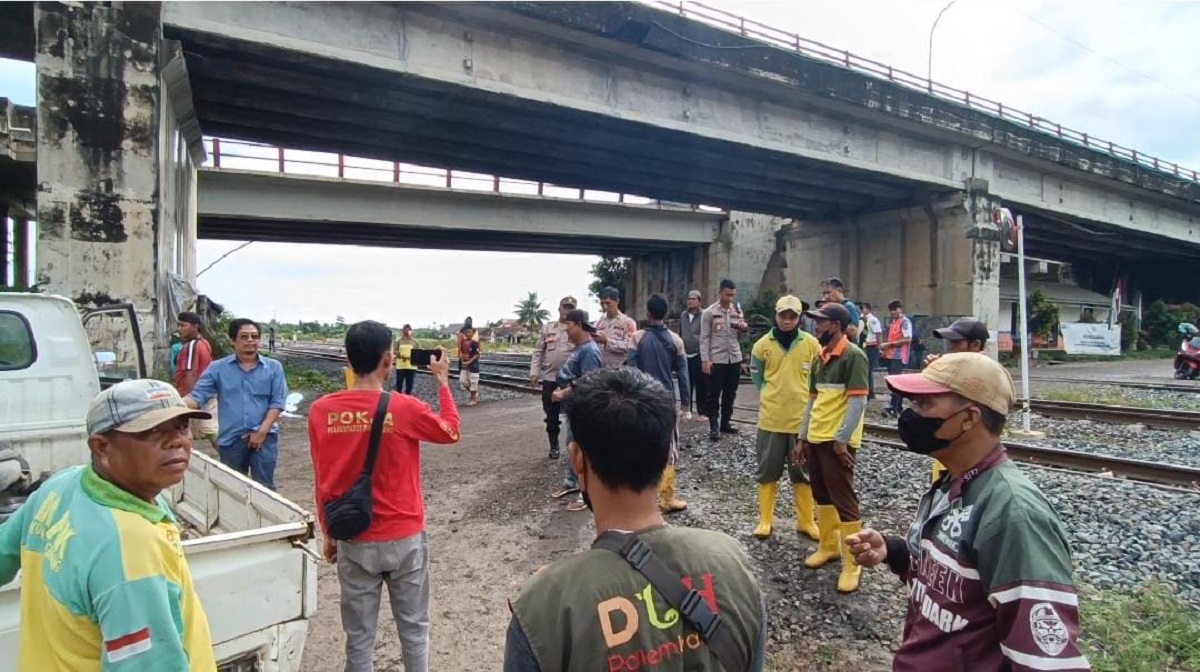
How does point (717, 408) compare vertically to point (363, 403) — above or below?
below

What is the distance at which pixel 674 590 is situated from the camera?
4.00 ft

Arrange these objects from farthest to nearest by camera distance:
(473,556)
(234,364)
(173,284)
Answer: (173,284), (473,556), (234,364)

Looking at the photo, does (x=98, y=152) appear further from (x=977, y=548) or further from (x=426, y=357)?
(x=977, y=548)

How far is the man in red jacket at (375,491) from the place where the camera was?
2.79 metres

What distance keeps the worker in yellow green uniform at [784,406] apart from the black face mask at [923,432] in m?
2.87

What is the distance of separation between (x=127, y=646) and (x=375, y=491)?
1.34 metres

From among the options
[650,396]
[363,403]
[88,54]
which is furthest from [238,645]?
[88,54]

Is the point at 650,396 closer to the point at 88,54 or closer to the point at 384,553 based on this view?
the point at 384,553

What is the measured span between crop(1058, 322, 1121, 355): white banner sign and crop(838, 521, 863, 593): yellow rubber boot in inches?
1394

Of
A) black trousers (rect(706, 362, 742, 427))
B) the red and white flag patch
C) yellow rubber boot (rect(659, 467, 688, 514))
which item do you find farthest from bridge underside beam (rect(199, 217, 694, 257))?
the red and white flag patch

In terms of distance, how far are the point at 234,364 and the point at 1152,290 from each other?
2188 inches

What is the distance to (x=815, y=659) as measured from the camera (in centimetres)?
350

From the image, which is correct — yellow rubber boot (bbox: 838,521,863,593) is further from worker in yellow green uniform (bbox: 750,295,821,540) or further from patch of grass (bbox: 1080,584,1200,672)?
patch of grass (bbox: 1080,584,1200,672)

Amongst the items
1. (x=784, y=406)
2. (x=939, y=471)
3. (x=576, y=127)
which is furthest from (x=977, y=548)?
(x=576, y=127)
